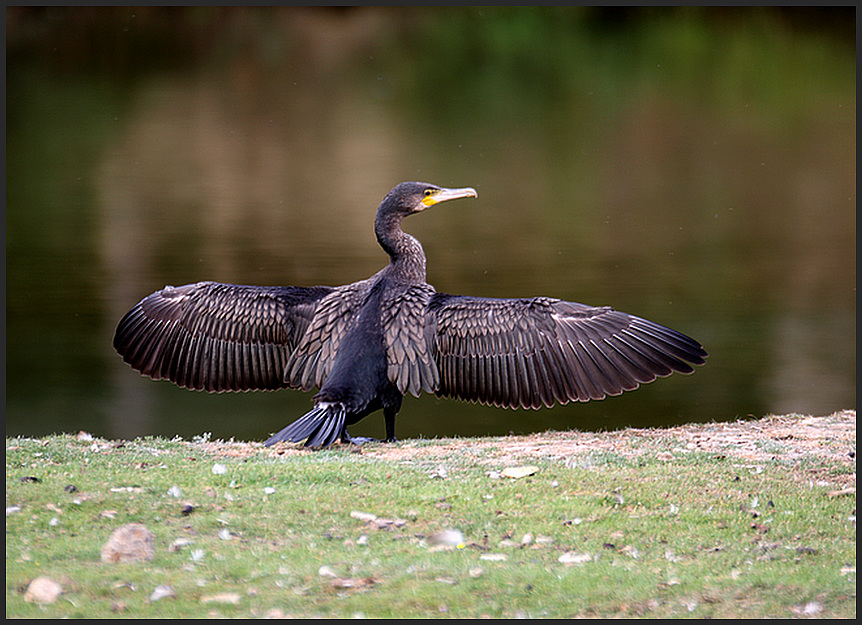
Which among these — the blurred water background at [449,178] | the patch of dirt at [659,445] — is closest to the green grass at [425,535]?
the patch of dirt at [659,445]

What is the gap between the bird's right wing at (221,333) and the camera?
267 inches

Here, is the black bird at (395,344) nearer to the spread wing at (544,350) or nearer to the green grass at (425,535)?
the spread wing at (544,350)

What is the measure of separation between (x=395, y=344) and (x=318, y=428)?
71cm

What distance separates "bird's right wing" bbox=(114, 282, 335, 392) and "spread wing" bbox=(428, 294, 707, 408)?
0.94 metres

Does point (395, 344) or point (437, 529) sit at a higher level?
point (395, 344)

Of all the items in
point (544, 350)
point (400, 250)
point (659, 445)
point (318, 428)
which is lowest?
point (659, 445)

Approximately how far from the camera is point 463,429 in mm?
8602

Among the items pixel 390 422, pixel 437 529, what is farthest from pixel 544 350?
pixel 437 529

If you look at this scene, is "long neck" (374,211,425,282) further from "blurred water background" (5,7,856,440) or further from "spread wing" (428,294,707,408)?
"blurred water background" (5,7,856,440)

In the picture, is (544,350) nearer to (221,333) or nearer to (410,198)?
(410,198)

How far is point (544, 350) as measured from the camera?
6289 mm

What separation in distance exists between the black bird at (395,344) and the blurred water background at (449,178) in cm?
137

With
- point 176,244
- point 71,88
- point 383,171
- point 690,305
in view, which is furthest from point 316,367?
point 71,88

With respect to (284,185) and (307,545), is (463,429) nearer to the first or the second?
(307,545)
